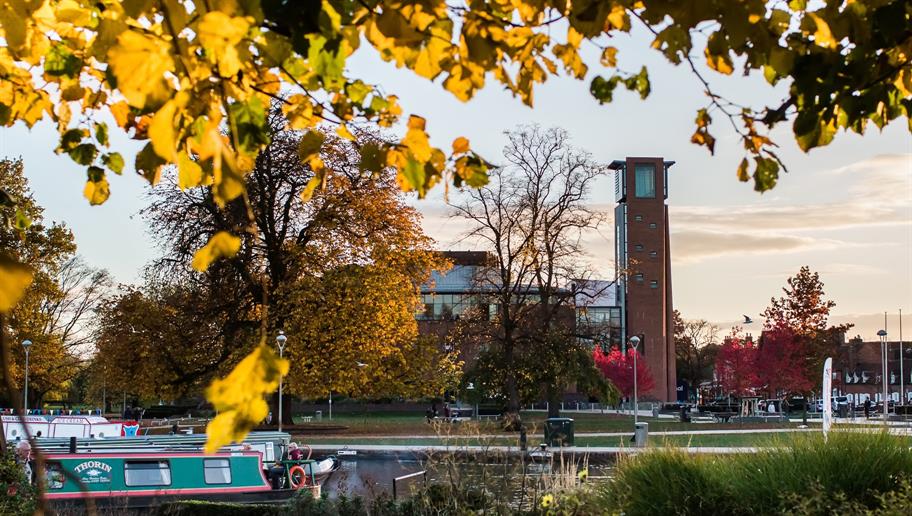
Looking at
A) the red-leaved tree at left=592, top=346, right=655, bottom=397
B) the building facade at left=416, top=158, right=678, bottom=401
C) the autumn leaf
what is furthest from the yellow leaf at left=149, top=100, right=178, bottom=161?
the building facade at left=416, top=158, right=678, bottom=401

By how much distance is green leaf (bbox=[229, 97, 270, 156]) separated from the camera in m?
3.62

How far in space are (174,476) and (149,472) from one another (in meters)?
0.49

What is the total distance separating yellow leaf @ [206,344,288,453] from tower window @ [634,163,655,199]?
90.9 meters

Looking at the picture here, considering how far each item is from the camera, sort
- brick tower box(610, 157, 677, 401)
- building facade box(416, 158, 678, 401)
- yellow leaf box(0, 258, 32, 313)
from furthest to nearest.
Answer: brick tower box(610, 157, 677, 401) < building facade box(416, 158, 678, 401) < yellow leaf box(0, 258, 32, 313)

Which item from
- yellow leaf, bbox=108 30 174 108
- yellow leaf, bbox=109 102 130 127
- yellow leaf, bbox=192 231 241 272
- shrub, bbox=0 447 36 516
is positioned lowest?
shrub, bbox=0 447 36 516

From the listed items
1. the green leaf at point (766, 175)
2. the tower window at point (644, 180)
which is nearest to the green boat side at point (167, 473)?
the green leaf at point (766, 175)

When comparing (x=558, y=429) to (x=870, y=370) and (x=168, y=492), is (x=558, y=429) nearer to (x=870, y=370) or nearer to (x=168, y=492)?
(x=168, y=492)

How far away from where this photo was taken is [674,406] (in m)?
86.2

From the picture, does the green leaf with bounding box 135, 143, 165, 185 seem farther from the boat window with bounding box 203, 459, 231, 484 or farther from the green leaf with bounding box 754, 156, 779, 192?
the boat window with bounding box 203, 459, 231, 484

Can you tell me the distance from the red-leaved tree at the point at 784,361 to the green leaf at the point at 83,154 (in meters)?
50.6

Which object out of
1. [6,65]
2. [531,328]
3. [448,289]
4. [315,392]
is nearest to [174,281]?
[315,392]

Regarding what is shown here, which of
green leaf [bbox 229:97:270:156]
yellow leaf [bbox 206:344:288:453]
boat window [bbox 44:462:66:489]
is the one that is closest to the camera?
yellow leaf [bbox 206:344:288:453]

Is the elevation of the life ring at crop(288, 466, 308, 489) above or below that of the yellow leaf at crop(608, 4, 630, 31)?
below

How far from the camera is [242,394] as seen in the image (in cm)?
202
